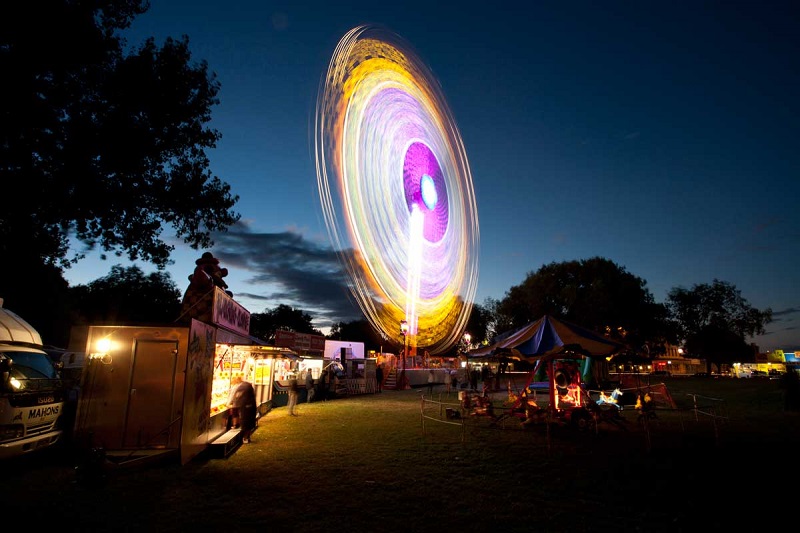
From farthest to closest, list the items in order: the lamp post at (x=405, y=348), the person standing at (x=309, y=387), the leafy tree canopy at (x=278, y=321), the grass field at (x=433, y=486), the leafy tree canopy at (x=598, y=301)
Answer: the leafy tree canopy at (x=278, y=321) → the leafy tree canopy at (x=598, y=301) → the lamp post at (x=405, y=348) → the person standing at (x=309, y=387) → the grass field at (x=433, y=486)

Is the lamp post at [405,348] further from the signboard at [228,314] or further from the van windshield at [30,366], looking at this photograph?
the van windshield at [30,366]

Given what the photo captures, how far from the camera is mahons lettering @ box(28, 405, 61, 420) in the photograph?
7640 millimetres

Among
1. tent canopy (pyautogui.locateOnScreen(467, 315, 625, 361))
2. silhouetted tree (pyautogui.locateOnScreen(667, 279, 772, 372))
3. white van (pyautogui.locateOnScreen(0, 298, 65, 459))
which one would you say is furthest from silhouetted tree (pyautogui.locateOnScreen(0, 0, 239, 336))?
silhouetted tree (pyautogui.locateOnScreen(667, 279, 772, 372))

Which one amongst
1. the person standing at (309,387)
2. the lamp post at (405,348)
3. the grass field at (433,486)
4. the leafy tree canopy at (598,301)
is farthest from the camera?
the leafy tree canopy at (598,301)

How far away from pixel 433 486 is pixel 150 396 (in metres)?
5.43

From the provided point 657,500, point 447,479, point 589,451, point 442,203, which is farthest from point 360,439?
point 442,203

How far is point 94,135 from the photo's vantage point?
1314 centimetres

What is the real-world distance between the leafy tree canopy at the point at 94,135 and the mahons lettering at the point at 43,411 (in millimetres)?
7059

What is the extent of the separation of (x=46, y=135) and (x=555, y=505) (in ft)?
50.6

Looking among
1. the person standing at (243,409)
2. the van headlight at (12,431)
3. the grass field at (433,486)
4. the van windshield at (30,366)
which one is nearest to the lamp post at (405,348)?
the grass field at (433,486)

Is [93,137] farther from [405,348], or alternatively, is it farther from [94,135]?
[405,348]

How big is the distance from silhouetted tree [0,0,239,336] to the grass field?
8.36 meters

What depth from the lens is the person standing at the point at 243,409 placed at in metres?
10.5

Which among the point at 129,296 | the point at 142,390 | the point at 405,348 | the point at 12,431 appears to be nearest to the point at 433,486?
the point at 142,390
